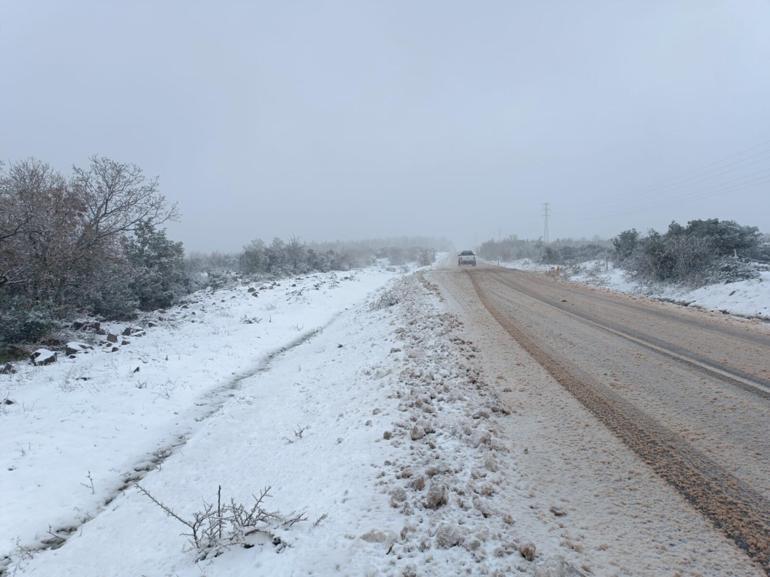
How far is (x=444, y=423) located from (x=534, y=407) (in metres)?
1.48

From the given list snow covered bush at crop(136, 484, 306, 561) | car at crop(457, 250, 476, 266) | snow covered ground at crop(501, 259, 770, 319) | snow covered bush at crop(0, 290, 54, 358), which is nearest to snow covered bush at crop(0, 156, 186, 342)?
snow covered bush at crop(0, 290, 54, 358)

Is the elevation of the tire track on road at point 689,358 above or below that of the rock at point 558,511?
above

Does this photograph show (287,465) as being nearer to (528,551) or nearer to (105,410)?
(528,551)

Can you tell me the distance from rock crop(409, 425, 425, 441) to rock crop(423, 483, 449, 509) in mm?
1251

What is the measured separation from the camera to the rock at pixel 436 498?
3740mm

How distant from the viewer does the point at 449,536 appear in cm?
330

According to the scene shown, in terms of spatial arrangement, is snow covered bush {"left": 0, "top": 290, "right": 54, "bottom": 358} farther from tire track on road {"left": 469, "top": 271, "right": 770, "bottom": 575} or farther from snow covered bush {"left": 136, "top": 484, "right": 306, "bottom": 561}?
tire track on road {"left": 469, "top": 271, "right": 770, "bottom": 575}

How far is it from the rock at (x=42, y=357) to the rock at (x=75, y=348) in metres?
0.62

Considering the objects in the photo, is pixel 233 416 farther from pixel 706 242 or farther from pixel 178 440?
pixel 706 242

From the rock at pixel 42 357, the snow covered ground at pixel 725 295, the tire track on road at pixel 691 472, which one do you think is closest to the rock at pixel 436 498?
the tire track on road at pixel 691 472

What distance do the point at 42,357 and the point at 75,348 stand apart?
116 cm

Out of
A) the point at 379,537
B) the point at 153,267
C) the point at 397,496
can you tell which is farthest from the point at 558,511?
the point at 153,267

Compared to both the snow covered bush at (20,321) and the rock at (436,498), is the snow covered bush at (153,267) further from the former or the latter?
the rock at (436,498)

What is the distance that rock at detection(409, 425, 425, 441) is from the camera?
5128 mm
